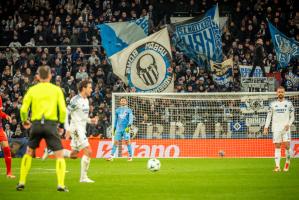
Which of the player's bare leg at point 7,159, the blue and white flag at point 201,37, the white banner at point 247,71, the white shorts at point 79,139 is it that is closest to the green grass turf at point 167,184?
the player's bare leg at point 7,159

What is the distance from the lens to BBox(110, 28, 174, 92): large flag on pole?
2947cm

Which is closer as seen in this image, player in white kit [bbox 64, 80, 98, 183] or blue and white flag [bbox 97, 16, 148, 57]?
player in white kit [bbox 64, 80, 98, 183]

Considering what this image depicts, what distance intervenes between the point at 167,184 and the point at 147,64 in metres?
15.2

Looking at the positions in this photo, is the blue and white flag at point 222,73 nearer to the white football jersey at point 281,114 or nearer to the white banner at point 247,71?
the white banner at point 247,71

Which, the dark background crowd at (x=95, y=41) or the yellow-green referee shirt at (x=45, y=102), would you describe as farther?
the dark background crowd at (x=95, y=41)

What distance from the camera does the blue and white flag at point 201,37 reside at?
30.5m

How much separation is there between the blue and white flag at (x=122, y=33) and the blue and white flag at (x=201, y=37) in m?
1.55

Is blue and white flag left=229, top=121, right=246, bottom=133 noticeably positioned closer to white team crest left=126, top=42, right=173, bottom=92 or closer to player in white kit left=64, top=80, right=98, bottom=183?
white team crest left=126, top=42, right=173, bottom=92

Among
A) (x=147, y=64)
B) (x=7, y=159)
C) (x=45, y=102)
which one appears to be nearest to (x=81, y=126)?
(x=7, y=159)

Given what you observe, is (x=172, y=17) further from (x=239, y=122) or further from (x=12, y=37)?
(x=239, y=122)

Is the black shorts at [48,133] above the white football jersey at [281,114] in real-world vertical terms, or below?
above

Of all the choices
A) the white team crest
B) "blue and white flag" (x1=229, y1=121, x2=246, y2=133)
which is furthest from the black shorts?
the white team crest

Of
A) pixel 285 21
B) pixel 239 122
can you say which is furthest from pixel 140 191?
pixel 285 21

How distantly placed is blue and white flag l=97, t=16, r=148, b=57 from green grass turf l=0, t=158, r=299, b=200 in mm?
11413
